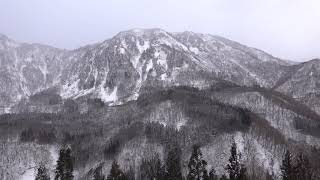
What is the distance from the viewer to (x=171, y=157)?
127188 mm

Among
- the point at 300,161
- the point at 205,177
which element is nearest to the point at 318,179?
the point at 300,161

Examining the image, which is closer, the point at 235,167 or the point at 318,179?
the point at 235,167

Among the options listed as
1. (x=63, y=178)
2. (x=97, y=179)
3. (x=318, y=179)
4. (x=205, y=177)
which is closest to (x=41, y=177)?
(x=63, y=178)

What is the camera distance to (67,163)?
12100 cm

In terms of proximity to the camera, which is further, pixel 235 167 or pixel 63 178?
pixel 235 167

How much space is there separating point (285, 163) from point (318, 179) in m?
65.6

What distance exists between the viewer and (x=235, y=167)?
129 meters

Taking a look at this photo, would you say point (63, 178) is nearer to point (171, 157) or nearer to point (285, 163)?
point (171, 157)

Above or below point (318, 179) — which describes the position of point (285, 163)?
above

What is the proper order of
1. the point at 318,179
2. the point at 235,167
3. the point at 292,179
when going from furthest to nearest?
the point at 318,179
the point at 235,167
the point at 292,179

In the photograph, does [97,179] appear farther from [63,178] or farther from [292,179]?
[292,179]

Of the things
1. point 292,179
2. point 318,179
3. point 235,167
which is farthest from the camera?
point 318,179

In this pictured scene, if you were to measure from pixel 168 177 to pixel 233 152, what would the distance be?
16.8 m

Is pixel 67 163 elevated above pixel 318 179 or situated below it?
above
